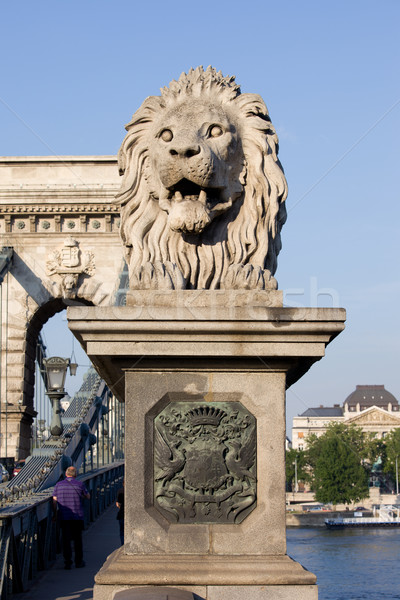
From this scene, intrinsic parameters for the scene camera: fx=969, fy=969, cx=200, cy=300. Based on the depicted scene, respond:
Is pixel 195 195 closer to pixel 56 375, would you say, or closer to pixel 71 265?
pixel 56 375

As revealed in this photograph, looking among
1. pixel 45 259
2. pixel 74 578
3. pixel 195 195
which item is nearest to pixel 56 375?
pixel 74 578

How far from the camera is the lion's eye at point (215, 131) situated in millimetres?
4484

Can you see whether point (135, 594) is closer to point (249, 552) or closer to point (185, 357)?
point (249, 552)

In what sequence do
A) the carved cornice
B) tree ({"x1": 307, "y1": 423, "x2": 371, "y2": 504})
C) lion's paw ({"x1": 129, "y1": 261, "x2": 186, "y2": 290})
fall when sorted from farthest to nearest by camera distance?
tree ({"x1": 307, "y1": 423, "x2": 371, "y2": 504}) < the carved cornice < lion's paw ({"x1": 129, "y1": 261, "x2": 186, "y2": 290})

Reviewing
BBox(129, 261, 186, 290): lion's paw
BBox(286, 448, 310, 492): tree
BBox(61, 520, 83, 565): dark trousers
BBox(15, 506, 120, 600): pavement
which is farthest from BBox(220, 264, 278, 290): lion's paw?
BBox(286, 448, 310, 492): tree

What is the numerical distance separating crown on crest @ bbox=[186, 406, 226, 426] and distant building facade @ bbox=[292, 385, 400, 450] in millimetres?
117604

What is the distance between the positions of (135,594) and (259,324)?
116cm

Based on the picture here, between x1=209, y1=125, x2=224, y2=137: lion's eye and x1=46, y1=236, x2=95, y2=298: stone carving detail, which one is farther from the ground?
x1=46, y1=236, x2=95, y2=298: stone carving detail

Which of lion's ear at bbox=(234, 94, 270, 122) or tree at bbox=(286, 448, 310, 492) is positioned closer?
lion's ear at bbox=(234, 94, 270, 122)

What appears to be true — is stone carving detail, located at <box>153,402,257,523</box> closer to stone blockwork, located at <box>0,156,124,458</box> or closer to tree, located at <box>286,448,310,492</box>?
stone blockwork, located at <box>0,156,124,458</box>

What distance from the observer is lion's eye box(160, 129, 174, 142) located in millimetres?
4492

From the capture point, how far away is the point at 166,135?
14.7 feet

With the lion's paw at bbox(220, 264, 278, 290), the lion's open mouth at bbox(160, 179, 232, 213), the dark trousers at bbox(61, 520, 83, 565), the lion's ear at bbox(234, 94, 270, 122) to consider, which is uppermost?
the lion's ear at bbox(234, 94, 270, 122)

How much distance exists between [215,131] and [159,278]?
2.48ft
